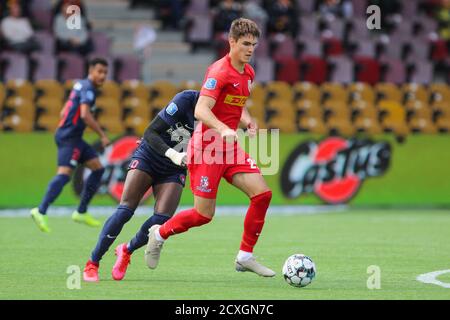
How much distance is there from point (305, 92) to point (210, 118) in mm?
11679

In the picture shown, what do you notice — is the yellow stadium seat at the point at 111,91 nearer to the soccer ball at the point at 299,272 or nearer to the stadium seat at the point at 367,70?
the stadium seat at the point at 367,70

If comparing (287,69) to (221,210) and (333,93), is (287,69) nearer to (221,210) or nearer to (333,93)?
(333,93)

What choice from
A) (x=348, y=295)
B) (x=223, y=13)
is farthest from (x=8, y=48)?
(x=348, y=295)

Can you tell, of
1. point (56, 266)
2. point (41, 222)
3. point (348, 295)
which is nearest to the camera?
point (348, 295)

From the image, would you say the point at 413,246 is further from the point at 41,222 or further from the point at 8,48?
the point at 8,48

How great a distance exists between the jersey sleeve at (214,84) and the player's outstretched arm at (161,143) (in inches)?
20.9

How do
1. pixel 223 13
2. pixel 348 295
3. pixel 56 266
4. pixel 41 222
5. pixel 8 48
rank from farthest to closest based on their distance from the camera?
1. pixel 223 13
2. pixel 8 48
3. pixel 41 222
4. pixel 56 266
5. pixel 348 295

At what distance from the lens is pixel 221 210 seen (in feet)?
61.6

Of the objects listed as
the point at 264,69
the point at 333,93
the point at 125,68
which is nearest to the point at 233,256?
the point at 333,93

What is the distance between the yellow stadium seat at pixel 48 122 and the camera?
18.2 metres

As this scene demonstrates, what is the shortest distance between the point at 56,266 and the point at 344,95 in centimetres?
1106

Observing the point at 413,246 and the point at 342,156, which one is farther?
the point at 342,156
